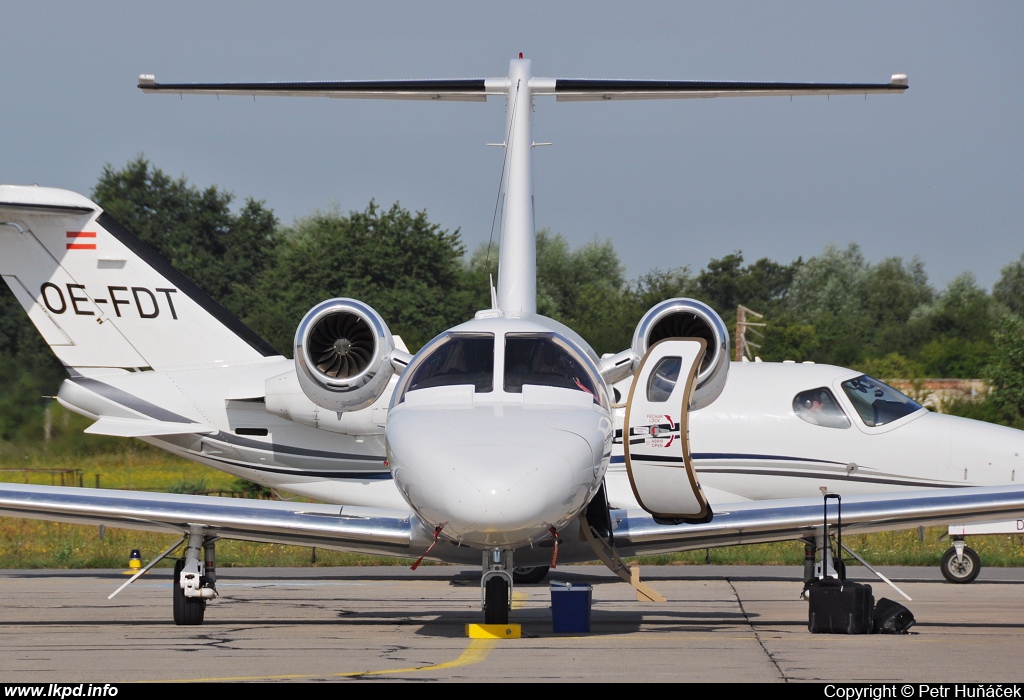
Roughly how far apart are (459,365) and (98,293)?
9965 mm

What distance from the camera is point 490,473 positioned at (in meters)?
8.50

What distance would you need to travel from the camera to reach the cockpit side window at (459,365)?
32.4 ft

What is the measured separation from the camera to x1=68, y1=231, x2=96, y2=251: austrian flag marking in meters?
18.1

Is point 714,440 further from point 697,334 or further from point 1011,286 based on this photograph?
point 1011,286

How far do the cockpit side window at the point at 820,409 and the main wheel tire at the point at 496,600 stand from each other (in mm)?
7797

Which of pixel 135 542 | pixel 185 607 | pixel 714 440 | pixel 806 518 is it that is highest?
pixel 714 440

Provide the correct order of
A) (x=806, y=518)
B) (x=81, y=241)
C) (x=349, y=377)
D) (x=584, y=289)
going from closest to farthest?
(x=806, y=518), (x=349, y=377), (x=81, y=241), (x=584, y=289)

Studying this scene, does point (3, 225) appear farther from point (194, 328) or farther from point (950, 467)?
point (950, 467)

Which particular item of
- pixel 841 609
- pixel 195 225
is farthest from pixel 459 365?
pixel 195 225

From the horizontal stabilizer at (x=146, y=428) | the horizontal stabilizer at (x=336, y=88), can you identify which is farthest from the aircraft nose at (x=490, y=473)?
the horizontal stabilizer at (x=146, y=428)

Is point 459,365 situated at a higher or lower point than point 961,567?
higher

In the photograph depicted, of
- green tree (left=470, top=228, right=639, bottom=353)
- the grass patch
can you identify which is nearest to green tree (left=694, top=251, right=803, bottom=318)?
green tree (left=470, top=228, right=639, bottom=353)

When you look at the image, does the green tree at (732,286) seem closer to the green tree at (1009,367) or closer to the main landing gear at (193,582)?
the green tree at (1009,367)
